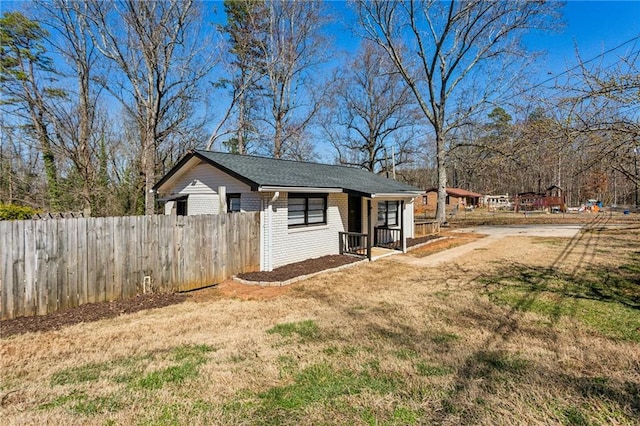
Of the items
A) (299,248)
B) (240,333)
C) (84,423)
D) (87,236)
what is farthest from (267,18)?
(84,423)

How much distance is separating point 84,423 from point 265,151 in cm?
2388

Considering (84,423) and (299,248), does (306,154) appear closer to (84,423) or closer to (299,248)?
(299,248)

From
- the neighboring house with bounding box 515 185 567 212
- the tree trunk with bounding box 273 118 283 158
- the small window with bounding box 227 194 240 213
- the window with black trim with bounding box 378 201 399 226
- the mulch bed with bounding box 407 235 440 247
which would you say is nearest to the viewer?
the small window with bounding box 227 194 240 213

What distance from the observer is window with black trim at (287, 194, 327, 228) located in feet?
31.6

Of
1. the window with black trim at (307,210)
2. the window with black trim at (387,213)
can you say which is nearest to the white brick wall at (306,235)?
the window with black trim at (307,210)

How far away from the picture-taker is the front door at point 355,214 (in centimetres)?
1222

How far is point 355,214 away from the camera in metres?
12.5

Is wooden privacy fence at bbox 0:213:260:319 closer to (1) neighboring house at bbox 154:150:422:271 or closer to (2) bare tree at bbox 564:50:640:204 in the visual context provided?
(1) neighboring house at bbox 154:150:422:271

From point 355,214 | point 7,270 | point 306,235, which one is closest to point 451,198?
point 355,214

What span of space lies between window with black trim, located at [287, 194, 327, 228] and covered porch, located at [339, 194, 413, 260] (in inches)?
43.4

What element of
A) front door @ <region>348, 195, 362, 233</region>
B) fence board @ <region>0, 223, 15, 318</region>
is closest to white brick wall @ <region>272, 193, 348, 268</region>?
front door @ <region>348, 195, 362, 233</region>

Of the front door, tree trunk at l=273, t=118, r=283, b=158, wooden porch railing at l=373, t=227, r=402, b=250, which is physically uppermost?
tree trunk at l=273, t=118, r=283, b=158

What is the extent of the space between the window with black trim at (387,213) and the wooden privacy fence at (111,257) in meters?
6.41

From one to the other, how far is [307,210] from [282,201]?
125 centimetres
